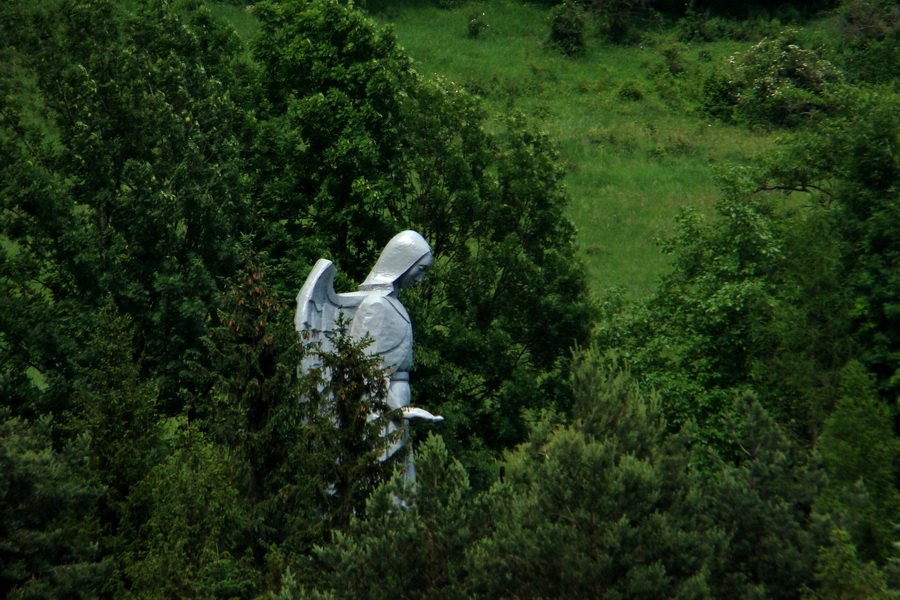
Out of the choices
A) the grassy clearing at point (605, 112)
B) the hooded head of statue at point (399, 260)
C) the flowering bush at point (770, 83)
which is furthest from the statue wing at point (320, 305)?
the flowering bush at point (770, 83)

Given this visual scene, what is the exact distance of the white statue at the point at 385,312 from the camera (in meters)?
18.0

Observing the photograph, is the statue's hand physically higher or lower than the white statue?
lower

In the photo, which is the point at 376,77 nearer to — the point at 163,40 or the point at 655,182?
the point at 163,40

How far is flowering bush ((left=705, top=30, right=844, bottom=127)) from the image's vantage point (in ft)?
161

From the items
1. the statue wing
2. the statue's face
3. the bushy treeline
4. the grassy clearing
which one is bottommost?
the grassy clearing

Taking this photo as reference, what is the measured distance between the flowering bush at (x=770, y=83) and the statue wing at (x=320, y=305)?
3370 cm

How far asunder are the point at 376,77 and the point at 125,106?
5.28 m

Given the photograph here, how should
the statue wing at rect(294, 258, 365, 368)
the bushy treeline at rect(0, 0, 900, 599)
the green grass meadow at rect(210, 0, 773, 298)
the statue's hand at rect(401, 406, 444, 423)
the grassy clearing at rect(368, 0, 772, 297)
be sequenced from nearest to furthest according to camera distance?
the bushy treeline at rect(0, 0, 900, 599) → the statue's hand at rect(401, 406, 444, 423) → the statue wing at rect(294, 258, 365, 368) → the grassy clearing at rect(368, 0, 772, 297) → the green grass meadow at rect(210, 0, 773, 298)

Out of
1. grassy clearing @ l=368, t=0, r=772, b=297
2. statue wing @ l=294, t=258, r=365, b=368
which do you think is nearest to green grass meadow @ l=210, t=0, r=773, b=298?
grassy clearing @ l=368, t=0, r=772, b=297

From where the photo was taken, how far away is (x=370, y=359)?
17.4m

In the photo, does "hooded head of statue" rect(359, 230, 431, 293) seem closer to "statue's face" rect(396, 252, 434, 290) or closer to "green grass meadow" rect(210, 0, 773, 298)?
"statue's face" rect(396, 252, 434, 290)

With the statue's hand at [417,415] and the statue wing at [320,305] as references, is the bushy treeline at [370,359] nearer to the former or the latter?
the statue's hand at [417,415]

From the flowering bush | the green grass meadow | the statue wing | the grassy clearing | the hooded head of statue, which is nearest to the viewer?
the statue wing

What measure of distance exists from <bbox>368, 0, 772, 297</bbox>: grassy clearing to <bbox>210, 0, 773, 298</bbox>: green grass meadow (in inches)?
1.9
